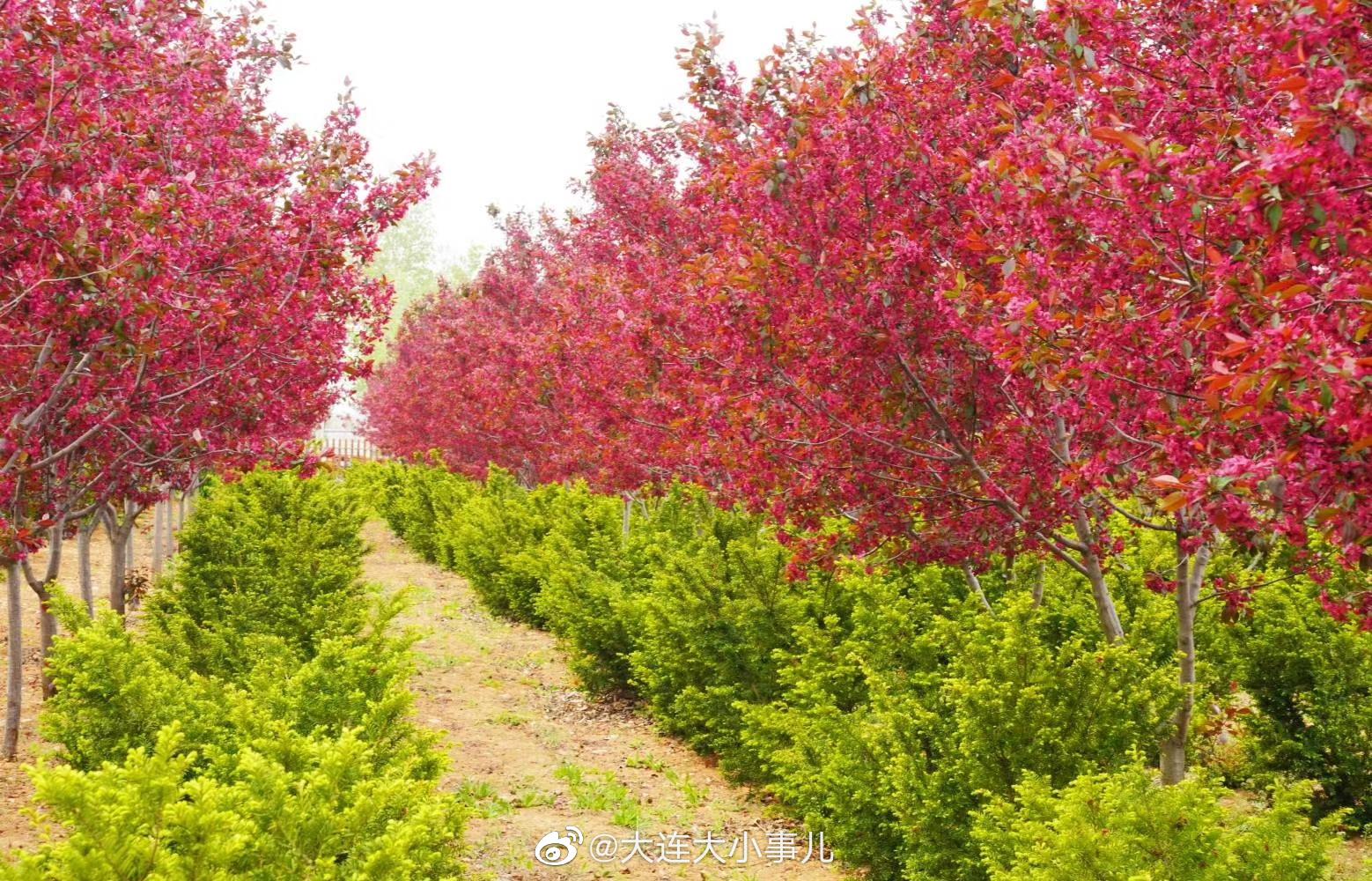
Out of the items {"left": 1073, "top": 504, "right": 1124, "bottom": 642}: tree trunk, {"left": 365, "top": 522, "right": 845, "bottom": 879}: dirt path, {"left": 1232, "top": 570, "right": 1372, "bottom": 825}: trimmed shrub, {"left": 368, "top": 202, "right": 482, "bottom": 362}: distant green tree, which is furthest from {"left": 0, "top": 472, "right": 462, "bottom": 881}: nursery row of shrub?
{"left": 368, "top": 202, "right": 482, "bottom": 362}: distant green tree

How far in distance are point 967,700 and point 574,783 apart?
3.01m

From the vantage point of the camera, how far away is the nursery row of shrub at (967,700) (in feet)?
12.5

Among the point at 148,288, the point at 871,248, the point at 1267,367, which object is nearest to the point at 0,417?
the point at 148,288

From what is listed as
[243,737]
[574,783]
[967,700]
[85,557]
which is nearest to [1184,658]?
[967,700]

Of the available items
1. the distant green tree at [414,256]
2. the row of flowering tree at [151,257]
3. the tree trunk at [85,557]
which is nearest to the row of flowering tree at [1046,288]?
the row of flowering tree at [151,257]

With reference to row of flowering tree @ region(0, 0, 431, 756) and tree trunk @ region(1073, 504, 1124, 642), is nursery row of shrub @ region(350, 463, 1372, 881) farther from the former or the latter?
row of flowering tree @ region(0, 0, 431, 756)

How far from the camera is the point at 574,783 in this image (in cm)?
696

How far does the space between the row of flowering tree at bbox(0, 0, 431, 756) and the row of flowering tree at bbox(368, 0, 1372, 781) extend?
210 cm

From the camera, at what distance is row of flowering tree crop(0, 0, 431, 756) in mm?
4707

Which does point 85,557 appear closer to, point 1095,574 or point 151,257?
point 151,257

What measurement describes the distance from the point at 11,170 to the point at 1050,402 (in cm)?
442

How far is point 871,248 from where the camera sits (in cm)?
486

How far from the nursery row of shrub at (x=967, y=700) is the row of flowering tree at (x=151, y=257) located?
2850 mm

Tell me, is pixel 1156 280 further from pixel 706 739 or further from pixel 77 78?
pixel 706 739
